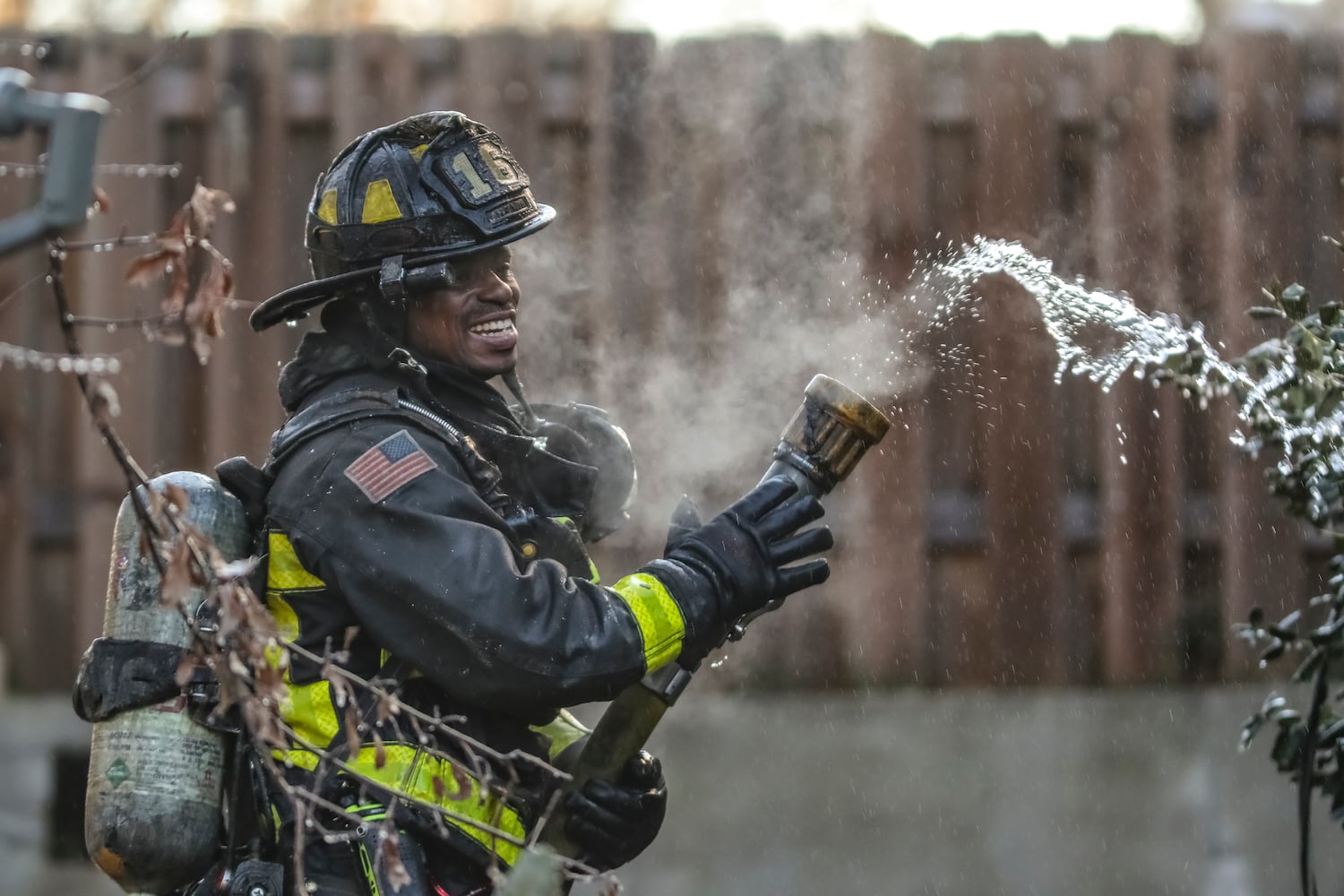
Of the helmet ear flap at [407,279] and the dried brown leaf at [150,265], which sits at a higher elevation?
the helmet ear flap at [407,279]

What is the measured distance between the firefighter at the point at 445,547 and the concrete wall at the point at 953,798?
8.24 feet

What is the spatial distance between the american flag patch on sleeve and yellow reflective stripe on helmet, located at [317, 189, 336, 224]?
0.52m

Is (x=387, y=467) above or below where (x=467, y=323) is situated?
below

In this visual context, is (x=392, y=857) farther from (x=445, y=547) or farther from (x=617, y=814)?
(x=617, y=814)

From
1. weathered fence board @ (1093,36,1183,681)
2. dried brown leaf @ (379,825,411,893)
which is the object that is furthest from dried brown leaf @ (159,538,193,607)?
weathered fence board @ (1093,36,1183,681)

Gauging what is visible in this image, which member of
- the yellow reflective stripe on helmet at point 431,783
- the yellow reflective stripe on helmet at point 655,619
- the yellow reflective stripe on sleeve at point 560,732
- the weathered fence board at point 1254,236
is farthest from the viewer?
the weathered fence board at point 1254,236

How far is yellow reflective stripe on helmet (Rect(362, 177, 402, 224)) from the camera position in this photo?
3107 millimetres

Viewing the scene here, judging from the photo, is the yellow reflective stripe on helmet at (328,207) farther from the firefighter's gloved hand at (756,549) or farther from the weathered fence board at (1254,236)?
the weathered fence board at (1254,236)

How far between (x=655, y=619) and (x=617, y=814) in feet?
1.39

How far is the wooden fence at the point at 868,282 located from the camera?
5.65 m

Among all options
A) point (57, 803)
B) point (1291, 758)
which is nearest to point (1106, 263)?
point (1291, 758)

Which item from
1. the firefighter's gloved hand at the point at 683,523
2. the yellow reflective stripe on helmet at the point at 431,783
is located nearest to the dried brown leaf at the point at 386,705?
the yellow reflective stripe on helmet at the point at 431,783

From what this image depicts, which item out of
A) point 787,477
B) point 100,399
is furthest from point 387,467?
point 100,399

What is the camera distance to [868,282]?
223 inches
